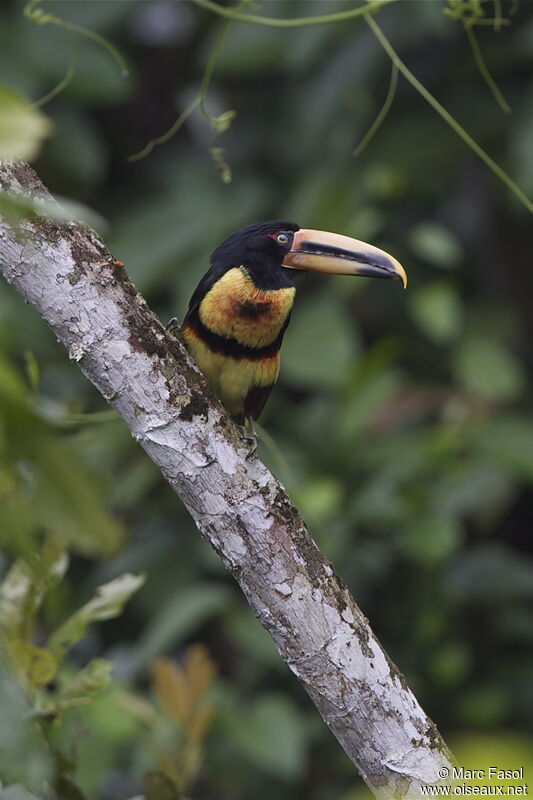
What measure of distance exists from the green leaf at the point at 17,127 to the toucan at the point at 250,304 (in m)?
1.63

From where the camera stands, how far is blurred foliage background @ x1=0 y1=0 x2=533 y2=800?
11.7 ft

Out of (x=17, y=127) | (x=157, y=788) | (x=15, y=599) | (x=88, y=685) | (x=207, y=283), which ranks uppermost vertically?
(x=17, y=127)

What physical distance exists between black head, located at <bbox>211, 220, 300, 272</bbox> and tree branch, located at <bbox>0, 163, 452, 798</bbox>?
0.89m

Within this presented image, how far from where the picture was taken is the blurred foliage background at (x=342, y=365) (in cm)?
358

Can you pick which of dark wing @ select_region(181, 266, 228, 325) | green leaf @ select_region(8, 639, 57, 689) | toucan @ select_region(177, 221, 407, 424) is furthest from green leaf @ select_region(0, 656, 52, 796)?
dark wing @ select_region(181, 266, 228, 325)

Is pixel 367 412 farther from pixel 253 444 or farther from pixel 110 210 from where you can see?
pixel 253 444

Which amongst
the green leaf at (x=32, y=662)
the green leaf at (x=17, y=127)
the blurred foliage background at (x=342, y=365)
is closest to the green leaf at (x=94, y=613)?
the green leaf at (x=32, y=662)

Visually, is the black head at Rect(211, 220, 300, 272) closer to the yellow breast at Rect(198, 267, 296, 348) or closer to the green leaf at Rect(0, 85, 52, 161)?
the yellow breast at Rect(198, 267, 296, 348)

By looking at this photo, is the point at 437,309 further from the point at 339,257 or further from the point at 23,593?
the point at 23,593

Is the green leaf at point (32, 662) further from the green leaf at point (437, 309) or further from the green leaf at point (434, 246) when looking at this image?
the green leaf at point (434, 246)

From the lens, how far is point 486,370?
376 cm

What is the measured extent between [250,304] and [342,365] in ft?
4.23

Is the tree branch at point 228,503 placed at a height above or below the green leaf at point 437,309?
above

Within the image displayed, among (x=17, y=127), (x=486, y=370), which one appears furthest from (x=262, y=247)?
(x=17, y=127)
